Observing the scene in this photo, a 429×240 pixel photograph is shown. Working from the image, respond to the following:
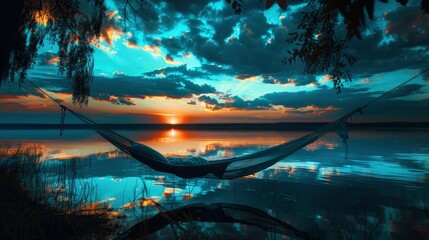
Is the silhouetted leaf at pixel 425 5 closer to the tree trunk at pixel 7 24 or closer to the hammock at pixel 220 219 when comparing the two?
the hammock at pixel 220 219

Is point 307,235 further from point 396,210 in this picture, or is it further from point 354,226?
point 396,210

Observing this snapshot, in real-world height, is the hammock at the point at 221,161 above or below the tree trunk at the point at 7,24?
below

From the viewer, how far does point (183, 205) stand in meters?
3.53

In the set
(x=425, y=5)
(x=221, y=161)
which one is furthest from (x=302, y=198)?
(x=425, y=5)

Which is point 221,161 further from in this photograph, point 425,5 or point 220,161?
point 425,5

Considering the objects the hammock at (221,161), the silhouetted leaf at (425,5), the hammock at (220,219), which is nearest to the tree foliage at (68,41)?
the hammock at (221,161)

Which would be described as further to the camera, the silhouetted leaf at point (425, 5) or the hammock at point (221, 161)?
the hammock at point (221, 161)

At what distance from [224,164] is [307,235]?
4.74ft

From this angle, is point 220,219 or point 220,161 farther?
point 220,161

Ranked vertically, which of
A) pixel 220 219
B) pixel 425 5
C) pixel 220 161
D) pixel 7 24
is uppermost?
pixel 7 24

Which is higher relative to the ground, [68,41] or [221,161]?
[68,41]

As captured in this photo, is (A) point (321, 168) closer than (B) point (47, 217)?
No

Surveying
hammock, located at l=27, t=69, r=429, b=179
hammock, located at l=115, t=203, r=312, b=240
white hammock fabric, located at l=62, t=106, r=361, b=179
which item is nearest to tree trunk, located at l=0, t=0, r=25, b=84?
hammock, located at l=27, t=69, r=429, b=179

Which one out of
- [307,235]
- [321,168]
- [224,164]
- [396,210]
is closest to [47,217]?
[224,164]
